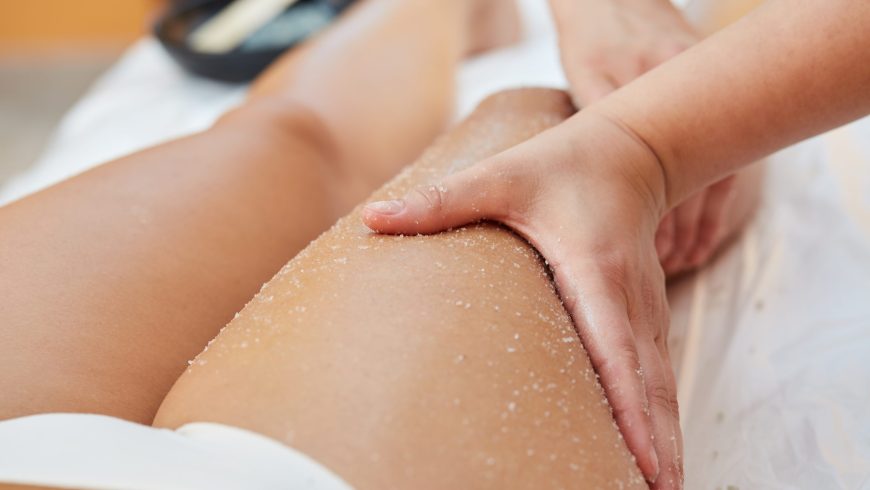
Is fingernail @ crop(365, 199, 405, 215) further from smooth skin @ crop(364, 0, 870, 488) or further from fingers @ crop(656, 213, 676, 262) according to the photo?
fingers @ crop(656, 213, 676, 262)

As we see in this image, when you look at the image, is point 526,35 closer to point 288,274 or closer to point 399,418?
point 288,274

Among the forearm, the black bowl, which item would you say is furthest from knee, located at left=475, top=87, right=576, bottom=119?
the black bowl

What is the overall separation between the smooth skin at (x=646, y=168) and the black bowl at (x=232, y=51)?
2.71ft

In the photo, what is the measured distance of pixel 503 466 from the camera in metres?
0.43

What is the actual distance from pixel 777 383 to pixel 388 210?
0.38 meters

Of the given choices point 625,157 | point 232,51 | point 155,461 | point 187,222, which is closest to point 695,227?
point 625,157

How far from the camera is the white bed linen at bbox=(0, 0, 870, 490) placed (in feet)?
2.13

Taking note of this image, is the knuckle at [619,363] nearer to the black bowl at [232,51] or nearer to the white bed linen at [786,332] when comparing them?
the white bed linen at [786,332]

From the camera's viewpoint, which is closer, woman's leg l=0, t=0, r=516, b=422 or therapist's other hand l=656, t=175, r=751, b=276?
woman's leg l=0, t=0, r=516, b=422

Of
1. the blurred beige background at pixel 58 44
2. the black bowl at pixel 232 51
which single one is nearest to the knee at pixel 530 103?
the black bowl at pixel 232 51

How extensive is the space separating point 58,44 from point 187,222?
111 inches

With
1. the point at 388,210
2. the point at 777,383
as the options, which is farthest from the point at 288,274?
the point at 777,383

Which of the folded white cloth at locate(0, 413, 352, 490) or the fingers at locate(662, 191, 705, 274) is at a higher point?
the folded white cloth at locate(0, 413, 352, 490)

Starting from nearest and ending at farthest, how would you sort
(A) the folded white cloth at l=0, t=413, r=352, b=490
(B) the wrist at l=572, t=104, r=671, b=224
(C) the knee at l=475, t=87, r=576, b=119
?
(A) the folded white cloth at l=0, t=413, r=352, b=490 < (B) the wrist at l=572, t=104, r=671, b=224 < (C) the knee at l=475, t=87, r=576, b=119
